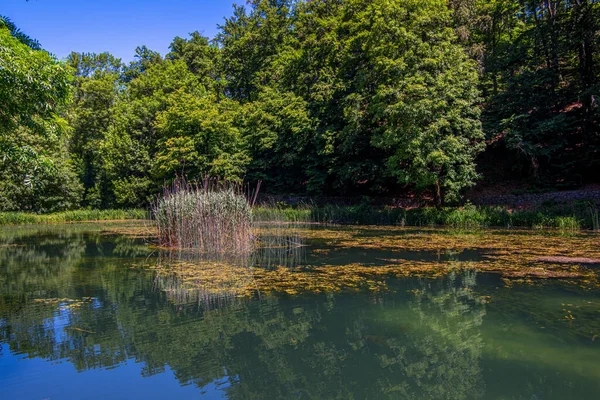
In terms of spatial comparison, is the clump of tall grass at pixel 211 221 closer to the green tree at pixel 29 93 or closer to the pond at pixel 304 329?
the pond at pixel 304 329

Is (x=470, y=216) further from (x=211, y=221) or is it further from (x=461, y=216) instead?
(x=211, y=221)

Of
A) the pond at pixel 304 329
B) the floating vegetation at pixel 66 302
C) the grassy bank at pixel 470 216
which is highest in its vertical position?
the grassy bank at pixel 470 216

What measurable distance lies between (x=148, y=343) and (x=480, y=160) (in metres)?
25.8

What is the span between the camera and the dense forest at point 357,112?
66.2 feet

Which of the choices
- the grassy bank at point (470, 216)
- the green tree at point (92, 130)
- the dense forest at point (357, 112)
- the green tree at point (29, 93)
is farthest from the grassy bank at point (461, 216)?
the green tree at point (92, 130)

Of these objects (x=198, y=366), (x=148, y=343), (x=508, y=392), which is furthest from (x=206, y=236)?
(x=508, y=392)

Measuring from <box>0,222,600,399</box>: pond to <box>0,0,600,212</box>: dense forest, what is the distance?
4.66 metres

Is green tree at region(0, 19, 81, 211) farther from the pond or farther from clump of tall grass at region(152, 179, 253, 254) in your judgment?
clump of tall grass at region(152, 179, 253, 254)

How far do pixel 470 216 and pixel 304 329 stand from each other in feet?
49.8

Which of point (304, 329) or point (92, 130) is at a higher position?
point (92, 130)

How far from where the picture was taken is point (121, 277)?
27.8 feet

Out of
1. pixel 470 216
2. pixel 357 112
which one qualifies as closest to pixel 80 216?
pixel 357 112

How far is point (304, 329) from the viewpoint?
5.20 m

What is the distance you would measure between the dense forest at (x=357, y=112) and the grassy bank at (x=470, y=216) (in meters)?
1.47
